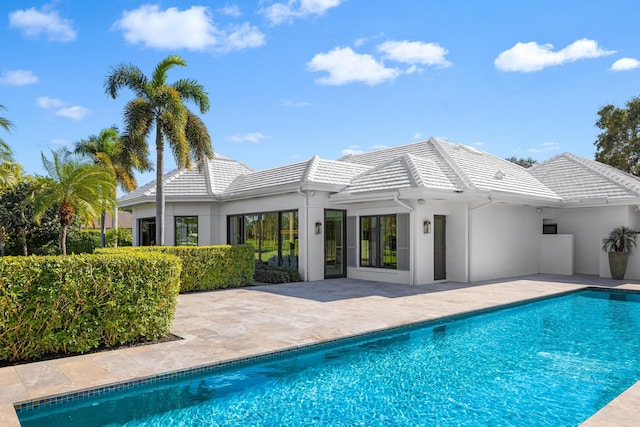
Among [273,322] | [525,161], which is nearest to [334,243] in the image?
[273,322]

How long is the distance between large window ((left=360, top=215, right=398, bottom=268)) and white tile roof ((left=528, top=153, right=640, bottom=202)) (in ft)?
29.3

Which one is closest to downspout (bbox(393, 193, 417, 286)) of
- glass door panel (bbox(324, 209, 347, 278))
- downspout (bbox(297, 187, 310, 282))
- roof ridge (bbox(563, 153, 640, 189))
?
glass door panel (bbox(324, 209, 347, 278))

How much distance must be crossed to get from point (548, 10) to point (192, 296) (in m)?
15.7

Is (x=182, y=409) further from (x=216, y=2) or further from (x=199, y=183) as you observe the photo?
(x=199, y=183)

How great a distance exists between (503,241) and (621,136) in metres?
21.0

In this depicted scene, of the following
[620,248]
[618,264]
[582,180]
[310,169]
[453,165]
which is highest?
[453,165]

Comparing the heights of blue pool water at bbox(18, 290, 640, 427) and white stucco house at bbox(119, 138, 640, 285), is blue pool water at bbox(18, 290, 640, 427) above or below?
below

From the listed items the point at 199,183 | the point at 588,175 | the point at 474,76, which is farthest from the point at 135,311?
the point at 588,175

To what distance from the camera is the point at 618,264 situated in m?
17.2

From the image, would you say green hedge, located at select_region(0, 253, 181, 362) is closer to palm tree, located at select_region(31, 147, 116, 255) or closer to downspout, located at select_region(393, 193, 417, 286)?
downspout, located at select_region(393, 193, 417, 286)

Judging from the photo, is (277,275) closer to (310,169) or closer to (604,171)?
(310,169)

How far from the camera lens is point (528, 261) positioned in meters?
19.6

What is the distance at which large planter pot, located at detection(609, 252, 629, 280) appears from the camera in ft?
56.3

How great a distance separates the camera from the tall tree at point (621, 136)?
31170 millimetres
